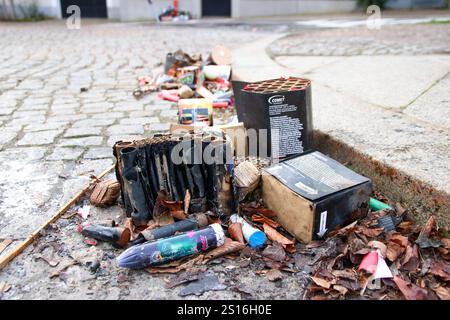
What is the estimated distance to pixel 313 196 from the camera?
1848 millimetres

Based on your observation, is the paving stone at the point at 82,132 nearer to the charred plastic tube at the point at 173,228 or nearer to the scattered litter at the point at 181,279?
the charred plastic tube at the point at 173,228

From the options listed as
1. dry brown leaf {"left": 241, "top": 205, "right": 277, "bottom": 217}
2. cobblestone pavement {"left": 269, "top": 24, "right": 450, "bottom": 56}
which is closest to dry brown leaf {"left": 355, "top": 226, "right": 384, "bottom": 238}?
dry brown leaf {"left": 241, "top": 205, "right": 277, "bottom": 217}

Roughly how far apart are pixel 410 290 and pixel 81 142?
2.42 metres

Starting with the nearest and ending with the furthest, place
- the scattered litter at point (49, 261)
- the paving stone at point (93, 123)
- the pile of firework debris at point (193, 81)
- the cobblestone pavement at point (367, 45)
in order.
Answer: the scattered litter at point (49, 261) < the paving stone at point (93, 123) < the pile of firework debris at point (193, 81) < the cobblestone pavement at point (367, 45)

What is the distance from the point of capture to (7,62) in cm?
644

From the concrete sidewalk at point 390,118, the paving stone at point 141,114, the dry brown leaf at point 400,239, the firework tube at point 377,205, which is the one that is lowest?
the dry brown leaf at point 400,239

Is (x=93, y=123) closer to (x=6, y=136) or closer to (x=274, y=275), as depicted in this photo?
(x=6, y=136)

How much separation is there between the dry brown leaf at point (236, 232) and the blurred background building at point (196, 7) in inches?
587

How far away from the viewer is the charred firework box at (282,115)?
2.36 m

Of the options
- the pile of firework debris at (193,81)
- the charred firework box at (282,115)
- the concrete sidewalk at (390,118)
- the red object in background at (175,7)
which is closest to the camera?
the concrete sidewalk at (390,118)

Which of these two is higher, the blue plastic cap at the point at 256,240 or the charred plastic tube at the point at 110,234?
the charred plastic tube at the point at 110,234

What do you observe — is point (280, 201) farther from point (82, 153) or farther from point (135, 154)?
point (82, 153)

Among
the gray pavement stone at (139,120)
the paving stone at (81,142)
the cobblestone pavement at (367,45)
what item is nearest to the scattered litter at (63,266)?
the paving stone at (81,142)

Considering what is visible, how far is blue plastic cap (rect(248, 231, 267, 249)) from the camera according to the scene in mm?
1914
